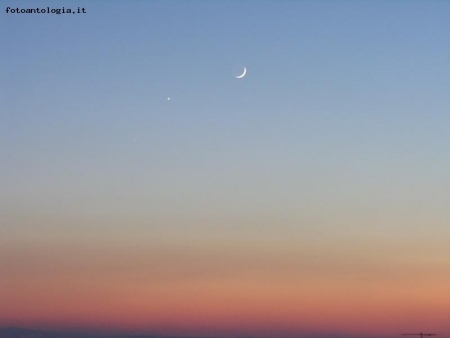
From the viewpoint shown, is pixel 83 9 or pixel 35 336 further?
pixel 35 336

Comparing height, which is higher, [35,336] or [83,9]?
[83,9]

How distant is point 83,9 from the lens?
54312mm

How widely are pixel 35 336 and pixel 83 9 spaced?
700 ft

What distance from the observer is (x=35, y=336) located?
183 m
